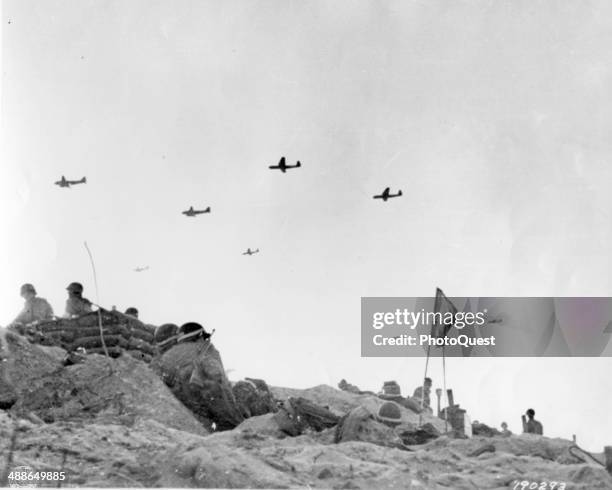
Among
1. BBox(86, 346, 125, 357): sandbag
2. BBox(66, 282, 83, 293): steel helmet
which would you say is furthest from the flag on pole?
BBox(66, 282, 83, 293): steel helmet

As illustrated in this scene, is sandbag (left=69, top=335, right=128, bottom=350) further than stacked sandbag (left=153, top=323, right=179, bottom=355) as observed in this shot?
No

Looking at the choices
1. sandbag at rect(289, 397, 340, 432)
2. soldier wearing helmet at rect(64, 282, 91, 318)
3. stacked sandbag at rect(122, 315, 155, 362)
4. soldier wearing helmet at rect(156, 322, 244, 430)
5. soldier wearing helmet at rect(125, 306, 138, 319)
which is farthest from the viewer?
soldier wearing helmet at rect(125, 306, 138, 319)

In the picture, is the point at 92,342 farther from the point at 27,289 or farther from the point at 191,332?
the point at 191,332

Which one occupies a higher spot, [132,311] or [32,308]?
[132,311]

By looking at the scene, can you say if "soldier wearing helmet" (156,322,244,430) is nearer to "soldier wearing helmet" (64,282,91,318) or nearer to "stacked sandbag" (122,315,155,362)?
"stacked sandbag" (122,315,155,362)

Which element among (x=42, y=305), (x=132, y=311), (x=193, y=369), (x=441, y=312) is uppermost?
(x=132, y=311)

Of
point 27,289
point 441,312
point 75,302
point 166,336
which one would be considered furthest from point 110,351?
point 441,312

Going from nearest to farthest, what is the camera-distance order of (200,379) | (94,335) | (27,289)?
1. (200,379)
2. (94,335)
3. (27,289)
